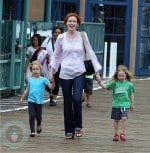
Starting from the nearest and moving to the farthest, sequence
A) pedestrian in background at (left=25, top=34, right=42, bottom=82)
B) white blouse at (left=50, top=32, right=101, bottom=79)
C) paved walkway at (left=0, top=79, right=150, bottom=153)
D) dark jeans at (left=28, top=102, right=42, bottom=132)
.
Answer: paved walkway at (left=0, top=79, right=150, bottom=153), white blouse at (left=50, top=32, right=101, bottom=79), dark jeans at (left=28, top=102, right=42, bottom=132), pedestrian in background at (left=25, top=34, right=42, bottom=82)

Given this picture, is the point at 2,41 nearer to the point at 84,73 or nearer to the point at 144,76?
the point at 84,73

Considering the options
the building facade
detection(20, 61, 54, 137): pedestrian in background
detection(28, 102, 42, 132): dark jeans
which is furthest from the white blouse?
the building facade

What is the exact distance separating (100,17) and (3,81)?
35.0 ft

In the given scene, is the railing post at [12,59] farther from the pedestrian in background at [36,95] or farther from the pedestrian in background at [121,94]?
the pedestrian in background at [121,94]

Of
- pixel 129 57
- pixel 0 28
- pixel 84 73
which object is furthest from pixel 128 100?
pixel 129 57

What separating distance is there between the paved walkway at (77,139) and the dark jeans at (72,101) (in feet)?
0.83

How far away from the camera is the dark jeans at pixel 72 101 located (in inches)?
440

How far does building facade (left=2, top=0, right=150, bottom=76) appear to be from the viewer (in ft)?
88.7

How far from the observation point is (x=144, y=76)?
27.3 metres

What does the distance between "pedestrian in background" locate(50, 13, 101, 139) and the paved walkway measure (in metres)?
0.34

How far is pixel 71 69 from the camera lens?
1116cm

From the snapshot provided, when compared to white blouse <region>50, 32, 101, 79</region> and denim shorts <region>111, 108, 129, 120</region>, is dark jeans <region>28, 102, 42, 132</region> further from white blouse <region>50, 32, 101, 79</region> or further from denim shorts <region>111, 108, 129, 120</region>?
denim shorts <region>111, 108, 129, 120</region>

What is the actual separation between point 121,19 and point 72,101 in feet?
53.1

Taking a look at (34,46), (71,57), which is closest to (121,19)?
(34,46)
